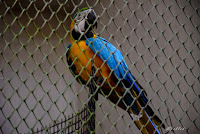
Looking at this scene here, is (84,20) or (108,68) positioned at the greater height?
(84,20)

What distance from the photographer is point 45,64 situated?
235 cm

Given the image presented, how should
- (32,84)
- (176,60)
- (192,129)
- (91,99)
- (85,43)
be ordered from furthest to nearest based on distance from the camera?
Result: (32,84)
(176,60)
(192,129)
(85,43)
(91,99)

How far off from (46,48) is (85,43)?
1.14m

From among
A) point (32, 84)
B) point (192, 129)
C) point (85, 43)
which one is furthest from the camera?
point (32, 84)

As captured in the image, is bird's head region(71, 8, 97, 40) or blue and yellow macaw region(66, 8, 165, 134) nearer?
blue and yellow macaw region(66, 8, 165, 134)

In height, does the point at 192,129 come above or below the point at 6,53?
below

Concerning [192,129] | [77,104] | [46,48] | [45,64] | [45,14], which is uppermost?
[45,14]

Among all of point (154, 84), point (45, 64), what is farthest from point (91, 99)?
point (45, 64)

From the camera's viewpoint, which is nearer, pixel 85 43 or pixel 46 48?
pixel 85 43

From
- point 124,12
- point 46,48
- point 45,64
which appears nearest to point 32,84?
point 45,64

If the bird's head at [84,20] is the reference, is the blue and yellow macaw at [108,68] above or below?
below

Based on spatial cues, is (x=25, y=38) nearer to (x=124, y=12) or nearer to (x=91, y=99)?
(x=124, y=12)

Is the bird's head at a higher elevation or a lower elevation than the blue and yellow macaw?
higher

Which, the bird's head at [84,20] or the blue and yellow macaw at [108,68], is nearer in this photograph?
the blue and yellow macaw at [108,68]
